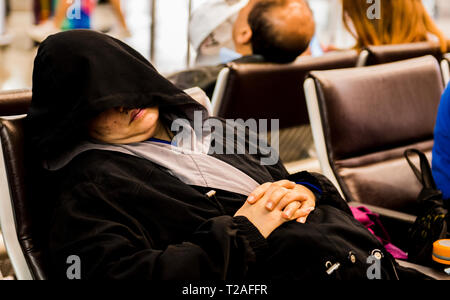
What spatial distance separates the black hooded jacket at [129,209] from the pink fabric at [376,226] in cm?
33

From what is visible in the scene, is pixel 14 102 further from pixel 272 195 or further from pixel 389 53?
pixel 389 53

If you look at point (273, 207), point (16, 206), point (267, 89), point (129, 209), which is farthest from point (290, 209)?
point (267, 89)

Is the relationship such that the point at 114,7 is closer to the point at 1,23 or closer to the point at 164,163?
the point at 1,23

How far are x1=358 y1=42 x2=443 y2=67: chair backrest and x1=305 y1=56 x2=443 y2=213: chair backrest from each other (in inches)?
13.6

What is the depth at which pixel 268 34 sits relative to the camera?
252 cm

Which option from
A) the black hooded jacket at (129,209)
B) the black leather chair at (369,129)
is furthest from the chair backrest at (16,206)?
the black leather chair at (369,129)

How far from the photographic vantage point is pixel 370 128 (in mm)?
2162

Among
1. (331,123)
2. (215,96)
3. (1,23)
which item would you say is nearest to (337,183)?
(331,123)

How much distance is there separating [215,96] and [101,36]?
3.21 feet

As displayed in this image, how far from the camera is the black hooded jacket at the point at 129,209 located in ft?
3.98

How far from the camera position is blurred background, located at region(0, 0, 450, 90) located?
17.7 feet

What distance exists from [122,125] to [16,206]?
12.7 inches

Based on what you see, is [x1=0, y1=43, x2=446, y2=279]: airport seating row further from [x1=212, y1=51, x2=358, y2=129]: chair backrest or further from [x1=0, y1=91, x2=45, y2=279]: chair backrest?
[x1=0, y1=91, x2=45, y2=279]: chair backrest

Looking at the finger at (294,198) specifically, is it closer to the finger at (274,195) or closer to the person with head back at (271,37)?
the finger at (274,195)
